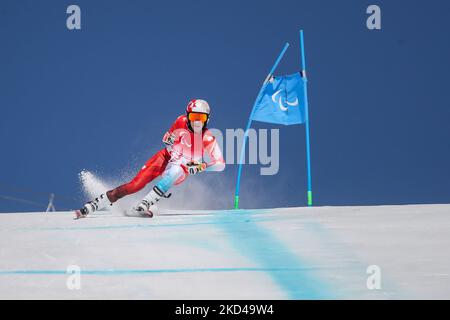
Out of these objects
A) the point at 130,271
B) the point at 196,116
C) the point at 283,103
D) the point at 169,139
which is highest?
the point at 283,103

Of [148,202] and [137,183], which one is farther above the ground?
[137,183]

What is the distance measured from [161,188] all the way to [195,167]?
0.40 m

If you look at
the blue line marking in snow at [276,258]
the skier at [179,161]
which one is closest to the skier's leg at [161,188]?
the skier at [179,161]

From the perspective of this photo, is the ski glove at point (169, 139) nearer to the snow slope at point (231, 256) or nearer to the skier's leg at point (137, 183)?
the skier's leg at point (137, 183)

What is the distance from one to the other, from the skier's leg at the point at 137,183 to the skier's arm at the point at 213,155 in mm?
460

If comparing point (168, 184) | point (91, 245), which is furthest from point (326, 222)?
point (91, 245)

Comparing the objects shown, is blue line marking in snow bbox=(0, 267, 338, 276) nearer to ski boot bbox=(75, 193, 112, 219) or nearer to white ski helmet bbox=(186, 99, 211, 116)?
ski boot bbox=(75, 193, 112, 219)

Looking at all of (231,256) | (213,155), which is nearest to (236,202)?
(213,155)

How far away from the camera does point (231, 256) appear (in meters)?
4.24

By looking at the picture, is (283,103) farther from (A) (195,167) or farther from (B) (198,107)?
(A) (195,167)

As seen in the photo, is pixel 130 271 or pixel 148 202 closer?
pixel 130 271

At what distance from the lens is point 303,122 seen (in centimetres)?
901

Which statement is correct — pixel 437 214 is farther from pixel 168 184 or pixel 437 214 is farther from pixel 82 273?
pixel 82 273
